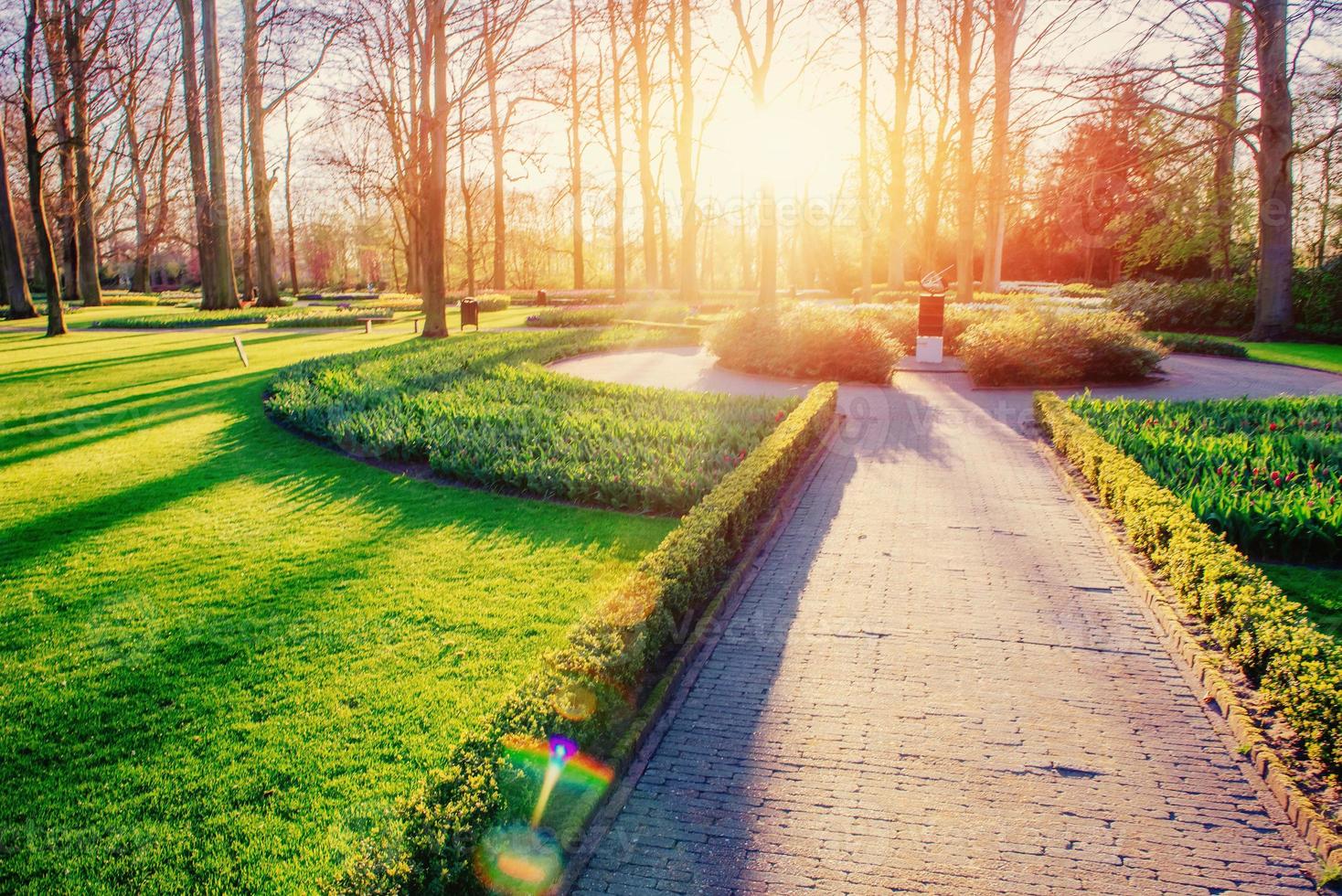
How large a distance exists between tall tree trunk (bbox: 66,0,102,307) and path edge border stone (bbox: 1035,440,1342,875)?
2328cm

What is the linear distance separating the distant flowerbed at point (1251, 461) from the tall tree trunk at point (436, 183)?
46.5ft

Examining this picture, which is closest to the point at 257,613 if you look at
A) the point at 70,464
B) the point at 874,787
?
the point at 874,787

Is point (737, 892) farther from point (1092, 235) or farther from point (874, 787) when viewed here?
point (1092, 235)

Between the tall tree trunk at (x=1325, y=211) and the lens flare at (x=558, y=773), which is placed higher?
the tall tree trunk at (x=1325, y=211)

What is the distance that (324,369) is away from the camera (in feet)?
44.4

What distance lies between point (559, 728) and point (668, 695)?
3.02 feet

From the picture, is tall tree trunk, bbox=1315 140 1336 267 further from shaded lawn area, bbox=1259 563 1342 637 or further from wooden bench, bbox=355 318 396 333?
wooden bench, bbox=355 318 396 333

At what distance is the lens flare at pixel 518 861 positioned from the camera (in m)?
2.82

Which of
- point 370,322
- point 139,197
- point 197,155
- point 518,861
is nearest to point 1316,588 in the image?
point 518,861

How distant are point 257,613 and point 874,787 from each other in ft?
12.6

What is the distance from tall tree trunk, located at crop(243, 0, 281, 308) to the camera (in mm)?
25734

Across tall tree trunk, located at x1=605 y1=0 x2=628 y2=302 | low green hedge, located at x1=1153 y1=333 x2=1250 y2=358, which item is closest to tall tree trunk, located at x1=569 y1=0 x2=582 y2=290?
tall tree trunk, located at x1=605 y1=0 x2=628 y2=302

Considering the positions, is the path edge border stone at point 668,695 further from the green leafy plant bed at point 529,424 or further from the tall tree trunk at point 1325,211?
the tall tree trunk at point 1325,211

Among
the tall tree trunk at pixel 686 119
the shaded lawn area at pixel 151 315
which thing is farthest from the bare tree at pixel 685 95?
the shaded lawn area at pixel 151 315
